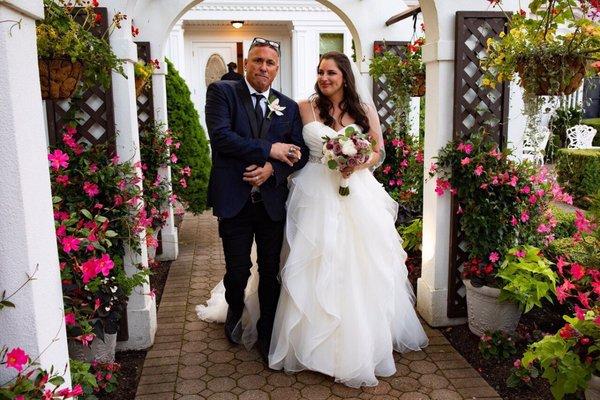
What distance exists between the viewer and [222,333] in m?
4.03

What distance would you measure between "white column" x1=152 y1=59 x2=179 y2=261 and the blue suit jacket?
7.80ft

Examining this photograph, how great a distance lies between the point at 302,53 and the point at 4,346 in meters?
9.82

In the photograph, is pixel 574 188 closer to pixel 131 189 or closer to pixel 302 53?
pixel 302 53

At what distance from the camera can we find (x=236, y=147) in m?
3.26

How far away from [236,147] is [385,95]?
325 centimetres

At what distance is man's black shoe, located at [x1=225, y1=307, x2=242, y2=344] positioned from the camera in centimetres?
382

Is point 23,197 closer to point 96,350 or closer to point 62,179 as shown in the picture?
point 62,179

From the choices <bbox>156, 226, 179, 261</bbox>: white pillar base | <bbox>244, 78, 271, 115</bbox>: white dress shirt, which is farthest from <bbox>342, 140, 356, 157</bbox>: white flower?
<bbox>156, 226, 179, 261</bbox>: white pillar base

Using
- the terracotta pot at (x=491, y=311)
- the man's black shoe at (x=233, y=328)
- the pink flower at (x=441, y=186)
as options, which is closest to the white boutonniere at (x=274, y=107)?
the pink flower at (x=441, y=186)

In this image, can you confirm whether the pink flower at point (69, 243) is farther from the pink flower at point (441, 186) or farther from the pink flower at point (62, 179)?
the pink flower at point (441, 186)

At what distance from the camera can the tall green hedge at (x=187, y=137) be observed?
6723mm

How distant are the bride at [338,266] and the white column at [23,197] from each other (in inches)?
68.9

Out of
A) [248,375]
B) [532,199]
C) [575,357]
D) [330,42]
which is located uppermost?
[330,42]

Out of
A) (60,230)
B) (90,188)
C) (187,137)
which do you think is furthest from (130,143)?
(187,137)
